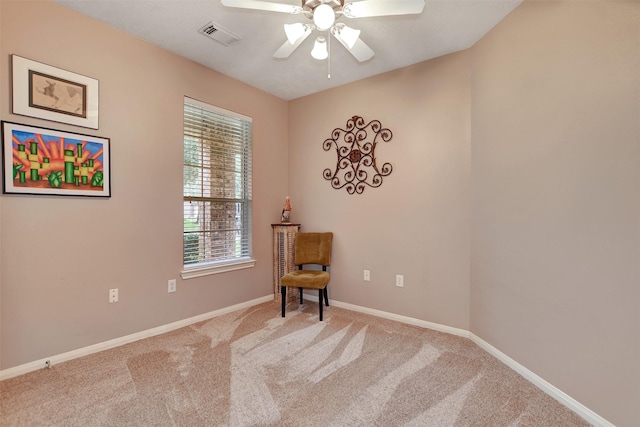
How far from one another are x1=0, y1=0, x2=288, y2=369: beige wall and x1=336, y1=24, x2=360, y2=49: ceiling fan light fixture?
1.77 m

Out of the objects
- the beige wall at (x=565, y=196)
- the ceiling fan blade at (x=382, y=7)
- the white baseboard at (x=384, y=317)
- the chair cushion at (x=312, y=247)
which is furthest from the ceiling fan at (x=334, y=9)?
the white baseboard at (x=384, y=317)

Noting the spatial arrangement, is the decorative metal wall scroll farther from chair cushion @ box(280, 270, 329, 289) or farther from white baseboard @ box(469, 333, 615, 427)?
white baseboard @ box(469, 333, 615, 427)

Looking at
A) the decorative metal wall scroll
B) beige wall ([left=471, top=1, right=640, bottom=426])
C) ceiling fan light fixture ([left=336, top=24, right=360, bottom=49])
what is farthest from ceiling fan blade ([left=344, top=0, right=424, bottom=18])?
the decorative metal wall scroll

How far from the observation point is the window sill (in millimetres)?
2852

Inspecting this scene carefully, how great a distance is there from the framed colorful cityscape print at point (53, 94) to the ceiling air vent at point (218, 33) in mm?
965

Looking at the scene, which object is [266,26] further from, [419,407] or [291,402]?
[419,407]

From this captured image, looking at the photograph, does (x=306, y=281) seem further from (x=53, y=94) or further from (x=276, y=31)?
(x=53, y=94)

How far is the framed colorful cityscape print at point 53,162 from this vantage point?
6.27 ft

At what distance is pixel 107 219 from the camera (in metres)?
2.34

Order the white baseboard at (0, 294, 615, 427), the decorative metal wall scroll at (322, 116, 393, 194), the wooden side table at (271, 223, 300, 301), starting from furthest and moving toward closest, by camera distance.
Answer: the wooden side table at (271, 223, 300, 301)
the decorative metal wall scroll at (322, 116, 393, 194)
the white baseboard at (0, 294, 615, 427)

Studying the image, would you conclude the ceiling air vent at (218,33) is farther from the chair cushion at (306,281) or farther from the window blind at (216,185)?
the chair cushion at (306,281)

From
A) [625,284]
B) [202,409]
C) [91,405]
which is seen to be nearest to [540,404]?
[625,284]

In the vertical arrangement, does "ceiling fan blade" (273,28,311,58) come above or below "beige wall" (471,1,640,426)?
above

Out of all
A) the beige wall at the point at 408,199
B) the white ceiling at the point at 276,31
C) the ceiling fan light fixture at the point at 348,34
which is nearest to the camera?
the ceiling fan light fixture at the point at 348,34
